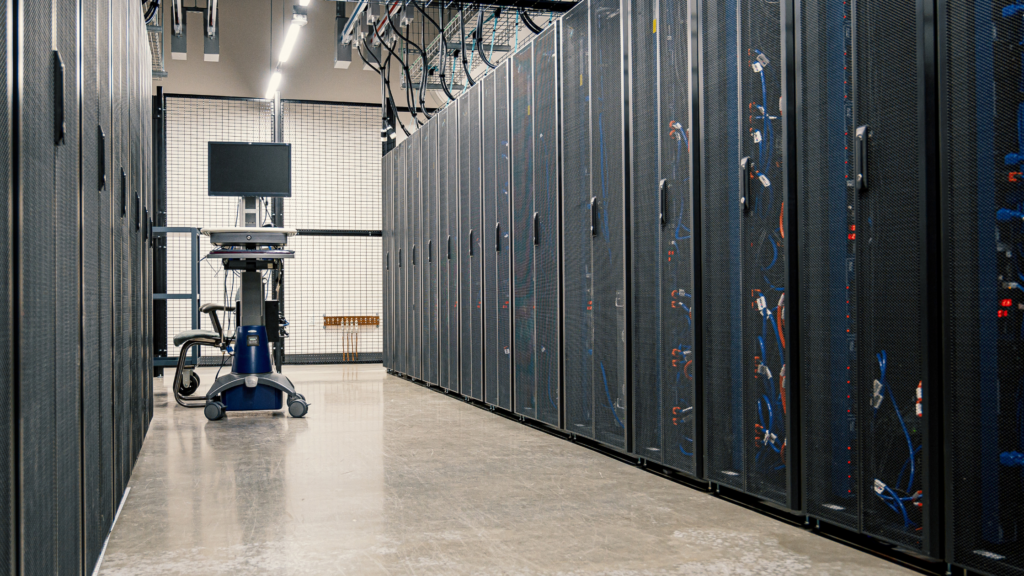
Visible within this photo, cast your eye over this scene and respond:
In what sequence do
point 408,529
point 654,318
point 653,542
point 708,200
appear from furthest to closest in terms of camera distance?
point 654,318 → point 708,200 → point 408,529 → point 653,542

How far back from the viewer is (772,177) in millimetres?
2797

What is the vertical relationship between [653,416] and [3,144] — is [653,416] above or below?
below

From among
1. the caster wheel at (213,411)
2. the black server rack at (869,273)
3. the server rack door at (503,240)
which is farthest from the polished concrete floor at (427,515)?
the server rack door at (503,240)

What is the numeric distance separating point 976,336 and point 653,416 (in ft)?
5.62

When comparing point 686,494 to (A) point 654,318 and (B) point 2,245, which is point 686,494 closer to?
(A) point 654,318

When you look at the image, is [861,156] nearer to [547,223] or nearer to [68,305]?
[68,305]

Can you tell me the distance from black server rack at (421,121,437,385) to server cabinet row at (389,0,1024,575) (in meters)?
2.53

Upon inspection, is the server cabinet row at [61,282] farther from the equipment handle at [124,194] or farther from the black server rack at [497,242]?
the black server rack at [497,242]

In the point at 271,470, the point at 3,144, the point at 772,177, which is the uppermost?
the point at 772,177

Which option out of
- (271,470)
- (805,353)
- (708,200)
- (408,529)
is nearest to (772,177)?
(708,200)

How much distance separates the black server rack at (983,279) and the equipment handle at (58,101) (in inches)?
83.8

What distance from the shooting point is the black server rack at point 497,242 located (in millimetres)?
5387

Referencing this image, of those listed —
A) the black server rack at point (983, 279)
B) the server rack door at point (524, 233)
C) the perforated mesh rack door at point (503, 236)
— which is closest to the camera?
the black server rack at point (983, 279)

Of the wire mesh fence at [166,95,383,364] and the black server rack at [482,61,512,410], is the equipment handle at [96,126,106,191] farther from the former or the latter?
the wire mesh fence at [166,95,383,364]
